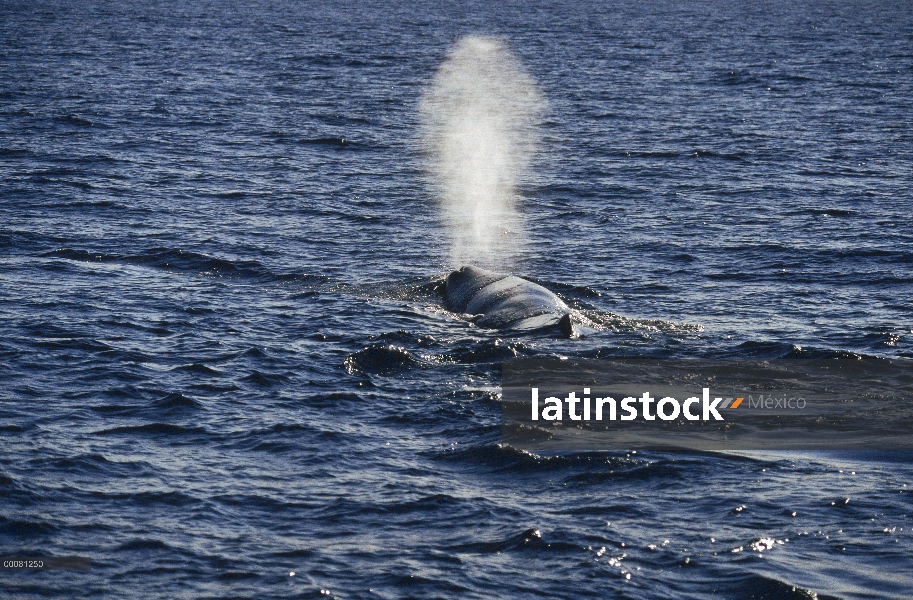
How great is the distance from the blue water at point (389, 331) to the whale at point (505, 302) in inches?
20.2

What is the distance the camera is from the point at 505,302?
1148 inches

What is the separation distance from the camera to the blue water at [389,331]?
55.8 ft

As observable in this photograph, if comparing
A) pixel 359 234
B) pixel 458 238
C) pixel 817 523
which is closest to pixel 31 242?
pixel 359 234

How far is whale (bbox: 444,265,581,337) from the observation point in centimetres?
2745

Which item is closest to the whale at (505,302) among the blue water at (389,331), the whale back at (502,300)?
the whale back at (502,300)

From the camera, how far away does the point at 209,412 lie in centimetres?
2245

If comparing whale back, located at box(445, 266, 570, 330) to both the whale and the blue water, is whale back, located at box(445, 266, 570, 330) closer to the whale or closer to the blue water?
the whale

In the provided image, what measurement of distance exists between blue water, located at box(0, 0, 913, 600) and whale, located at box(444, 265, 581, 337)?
513mm

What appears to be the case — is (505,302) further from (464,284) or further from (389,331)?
(389,331)

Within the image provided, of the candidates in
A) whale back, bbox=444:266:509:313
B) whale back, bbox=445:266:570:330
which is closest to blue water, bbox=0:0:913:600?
whale back, bbox=444:266:509:313

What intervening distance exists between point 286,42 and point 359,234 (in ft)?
209

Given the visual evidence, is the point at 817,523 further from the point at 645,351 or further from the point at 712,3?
the point at 712,3

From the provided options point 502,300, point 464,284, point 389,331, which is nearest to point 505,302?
point 502,300

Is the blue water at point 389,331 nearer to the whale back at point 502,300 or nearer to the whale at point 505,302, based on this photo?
the whale at point 505,302
